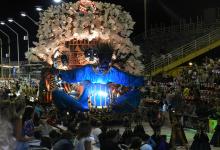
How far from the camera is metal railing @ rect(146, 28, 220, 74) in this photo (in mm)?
37381

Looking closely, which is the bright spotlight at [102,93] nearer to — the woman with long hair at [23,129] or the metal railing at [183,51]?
the woman with long hair at [23,129]

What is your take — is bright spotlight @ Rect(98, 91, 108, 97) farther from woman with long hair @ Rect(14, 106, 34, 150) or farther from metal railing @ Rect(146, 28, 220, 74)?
metal railing @ Rect(146, 28, 220, 74)

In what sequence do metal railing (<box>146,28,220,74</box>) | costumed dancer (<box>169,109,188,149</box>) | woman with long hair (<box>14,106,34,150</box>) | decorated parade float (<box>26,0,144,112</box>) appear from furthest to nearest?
metal railing (<box>146,28,220,74</box>), decorated parade float (<box>26,0,144,112</box>), costumed dancer (<box>169,109,188,149</box>), woman with long hair (<box>14,106,34,150</box>)

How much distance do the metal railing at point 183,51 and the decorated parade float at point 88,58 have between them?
12.7 meters

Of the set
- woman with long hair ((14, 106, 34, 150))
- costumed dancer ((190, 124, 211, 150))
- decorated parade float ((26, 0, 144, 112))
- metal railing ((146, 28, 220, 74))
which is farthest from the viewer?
metal railing ((146, 28, 220, 74))

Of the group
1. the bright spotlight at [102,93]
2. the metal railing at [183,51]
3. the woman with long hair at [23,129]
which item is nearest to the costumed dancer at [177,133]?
the woman with long hair at [23,129]

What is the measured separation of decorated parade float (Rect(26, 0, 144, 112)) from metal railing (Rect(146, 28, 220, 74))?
12695 mm

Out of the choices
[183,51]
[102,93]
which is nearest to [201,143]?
[102,93]

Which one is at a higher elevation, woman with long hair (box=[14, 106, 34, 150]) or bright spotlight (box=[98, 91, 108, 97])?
bright spotlight (box=[98, 91, 108, 97])

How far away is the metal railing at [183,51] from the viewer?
3738 cm

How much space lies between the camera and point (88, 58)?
80.5 ft

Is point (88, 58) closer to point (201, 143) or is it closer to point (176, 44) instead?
point (201, 143)

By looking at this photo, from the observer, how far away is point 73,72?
23.2 meters

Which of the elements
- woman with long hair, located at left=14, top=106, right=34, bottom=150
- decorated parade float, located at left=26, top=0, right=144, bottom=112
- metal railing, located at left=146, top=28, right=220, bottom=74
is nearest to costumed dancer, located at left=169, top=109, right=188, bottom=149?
woman with long hair, located at left=14, top=106, right=34, bottom=150
